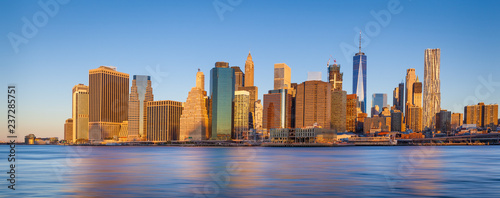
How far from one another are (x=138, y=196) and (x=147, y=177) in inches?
621

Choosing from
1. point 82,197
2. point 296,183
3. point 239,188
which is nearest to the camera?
point 82,197

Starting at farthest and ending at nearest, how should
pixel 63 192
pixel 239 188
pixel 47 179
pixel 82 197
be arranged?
pixel 47 179 → pixel 239 188 → pixel 63 192 → pixel 82 197

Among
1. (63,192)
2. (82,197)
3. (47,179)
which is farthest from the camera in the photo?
(47,179)

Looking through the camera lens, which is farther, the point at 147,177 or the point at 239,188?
the point at 147,177

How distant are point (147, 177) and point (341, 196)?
82.0 feet

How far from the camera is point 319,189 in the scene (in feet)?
135

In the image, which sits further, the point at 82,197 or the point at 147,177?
the point at 147,177

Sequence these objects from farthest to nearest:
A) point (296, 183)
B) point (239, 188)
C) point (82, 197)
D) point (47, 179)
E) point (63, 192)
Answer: point (47, 179) → point (296, 183) → point (239, 188) → point (63, 192) → point (82, 197)

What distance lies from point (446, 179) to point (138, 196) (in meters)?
35.0

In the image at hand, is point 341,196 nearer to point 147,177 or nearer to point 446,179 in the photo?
point 446,179

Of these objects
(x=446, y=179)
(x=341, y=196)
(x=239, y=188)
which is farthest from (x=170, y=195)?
(x=446, y=179)

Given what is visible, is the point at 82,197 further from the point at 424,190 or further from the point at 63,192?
the point at 424,190

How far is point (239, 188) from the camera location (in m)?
41.3

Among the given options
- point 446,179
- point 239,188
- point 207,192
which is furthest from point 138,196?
point 446,179
